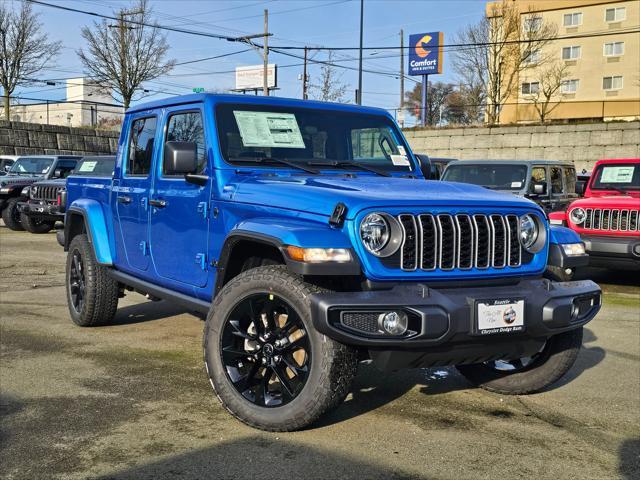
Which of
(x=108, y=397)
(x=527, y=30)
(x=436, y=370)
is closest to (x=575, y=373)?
(x=436, y=370)

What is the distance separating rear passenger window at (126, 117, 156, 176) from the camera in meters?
5.24

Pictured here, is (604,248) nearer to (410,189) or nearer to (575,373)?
(575,373)

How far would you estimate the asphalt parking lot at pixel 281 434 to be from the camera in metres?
3.26

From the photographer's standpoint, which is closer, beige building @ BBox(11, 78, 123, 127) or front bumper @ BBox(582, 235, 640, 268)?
front bumper @ BBox(582, 235, 640, 268)

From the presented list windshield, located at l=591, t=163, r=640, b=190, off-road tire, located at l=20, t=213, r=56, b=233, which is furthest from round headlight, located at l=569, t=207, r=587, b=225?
off-road tire, located at l=20, t=213, r=56, b=233

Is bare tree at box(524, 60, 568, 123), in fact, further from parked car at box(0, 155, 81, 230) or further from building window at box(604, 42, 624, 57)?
parked car at box(0, 155, 81, 230)

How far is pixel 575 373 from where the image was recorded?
16.4 ft

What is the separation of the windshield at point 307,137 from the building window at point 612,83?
49.0 metres

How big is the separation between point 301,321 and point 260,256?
2.21ft

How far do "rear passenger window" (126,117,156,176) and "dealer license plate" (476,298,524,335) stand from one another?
286cm

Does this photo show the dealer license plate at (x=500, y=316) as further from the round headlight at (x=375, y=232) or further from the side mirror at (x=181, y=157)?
the side mirror at (x=181, y=157)

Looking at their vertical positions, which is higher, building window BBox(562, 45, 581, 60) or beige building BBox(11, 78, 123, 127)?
building window BBox(562, 45, 581, 60)

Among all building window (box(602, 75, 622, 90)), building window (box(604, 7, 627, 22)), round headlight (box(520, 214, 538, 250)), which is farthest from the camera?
building window (box(602, 75, 622, 90))

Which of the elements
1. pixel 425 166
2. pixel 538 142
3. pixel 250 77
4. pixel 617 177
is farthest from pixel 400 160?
pixel 250 77
